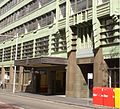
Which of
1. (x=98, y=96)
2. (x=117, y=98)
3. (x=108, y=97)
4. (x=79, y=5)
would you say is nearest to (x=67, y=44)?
(x=79, y=5)

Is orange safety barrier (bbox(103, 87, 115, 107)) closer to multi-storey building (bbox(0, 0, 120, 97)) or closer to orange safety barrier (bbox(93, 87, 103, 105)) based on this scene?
orange safety barrier (bbox(93, 87, 103, 105))

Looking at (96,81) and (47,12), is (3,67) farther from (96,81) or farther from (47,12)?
(96,81)

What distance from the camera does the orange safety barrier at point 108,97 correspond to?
92.2 feet

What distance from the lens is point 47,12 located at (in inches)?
2053

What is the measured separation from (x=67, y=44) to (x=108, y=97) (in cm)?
1590

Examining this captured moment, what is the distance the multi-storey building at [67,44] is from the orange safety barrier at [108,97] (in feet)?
21.3

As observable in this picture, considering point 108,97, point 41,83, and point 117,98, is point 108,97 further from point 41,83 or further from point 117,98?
point 41,83

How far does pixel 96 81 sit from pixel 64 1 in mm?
13591

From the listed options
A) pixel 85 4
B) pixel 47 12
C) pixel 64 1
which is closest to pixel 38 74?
pixel 47 12

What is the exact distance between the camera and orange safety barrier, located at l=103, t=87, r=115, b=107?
92.2ft

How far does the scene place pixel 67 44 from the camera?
4341 centimetres

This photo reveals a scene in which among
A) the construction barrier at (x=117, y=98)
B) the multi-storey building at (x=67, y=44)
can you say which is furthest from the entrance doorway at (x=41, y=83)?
the construction barrier at (x=117, y=98)

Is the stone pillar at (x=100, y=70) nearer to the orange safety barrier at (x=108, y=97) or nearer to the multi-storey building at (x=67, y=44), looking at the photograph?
the multi-storey building at (x=67, y=44)

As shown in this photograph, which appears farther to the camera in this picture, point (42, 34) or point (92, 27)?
point (42, 34)
